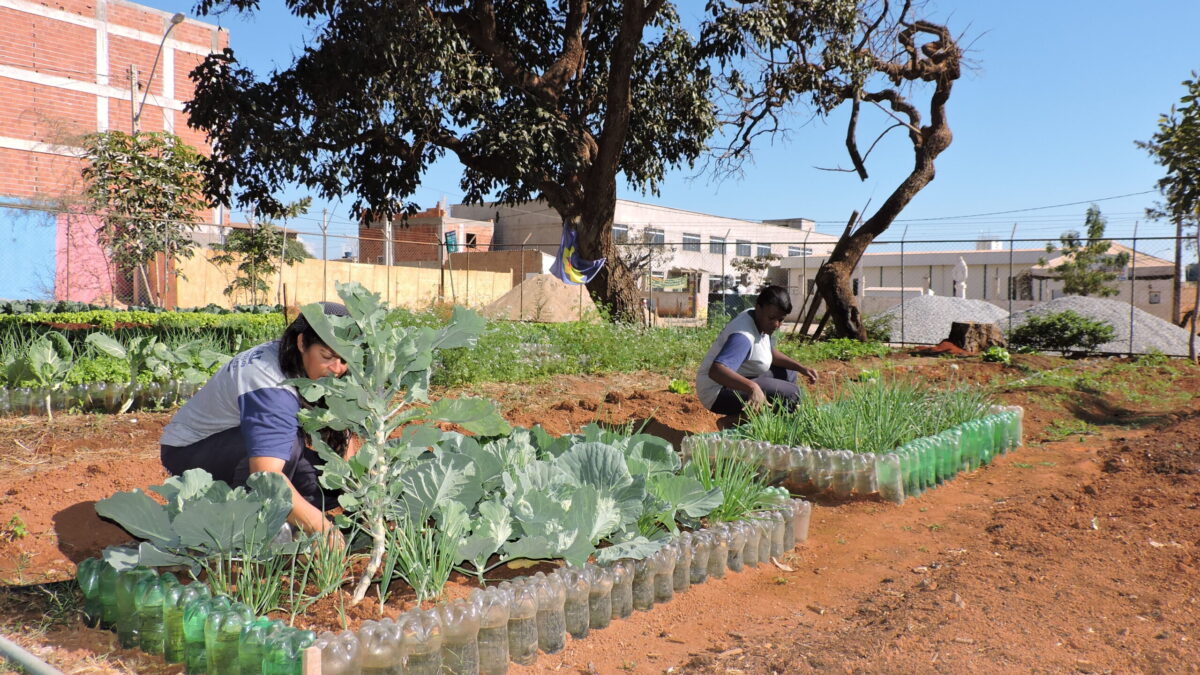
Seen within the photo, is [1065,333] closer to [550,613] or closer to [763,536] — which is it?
[763,536]

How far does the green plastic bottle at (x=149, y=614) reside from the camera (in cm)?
207

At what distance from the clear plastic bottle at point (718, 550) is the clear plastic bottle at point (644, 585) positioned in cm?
32

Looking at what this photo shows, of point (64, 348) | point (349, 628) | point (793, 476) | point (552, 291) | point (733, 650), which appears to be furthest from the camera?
point (552, 291)

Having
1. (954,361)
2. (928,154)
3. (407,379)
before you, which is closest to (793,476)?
(407,379)

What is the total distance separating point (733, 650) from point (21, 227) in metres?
20.4

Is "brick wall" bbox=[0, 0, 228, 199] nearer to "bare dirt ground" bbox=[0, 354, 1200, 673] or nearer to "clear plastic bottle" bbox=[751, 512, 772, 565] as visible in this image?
"bare dirt ground" bbox=[0, 354, 1200, 673]

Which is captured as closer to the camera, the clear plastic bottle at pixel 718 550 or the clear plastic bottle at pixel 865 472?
the clear plastic bottle at pixel 718 550

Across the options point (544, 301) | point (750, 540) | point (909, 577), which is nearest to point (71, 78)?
point (544, 301)

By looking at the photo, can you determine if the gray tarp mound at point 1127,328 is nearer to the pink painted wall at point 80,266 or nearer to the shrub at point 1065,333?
the shrub at point 1065,333

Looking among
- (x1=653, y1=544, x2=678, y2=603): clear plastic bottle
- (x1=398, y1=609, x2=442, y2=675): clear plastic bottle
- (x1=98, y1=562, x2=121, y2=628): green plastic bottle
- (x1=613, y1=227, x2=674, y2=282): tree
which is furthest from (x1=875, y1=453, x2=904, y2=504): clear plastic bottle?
(x1=613, y1=227, x2=674, y2=282): tree

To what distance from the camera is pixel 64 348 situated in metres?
5.20

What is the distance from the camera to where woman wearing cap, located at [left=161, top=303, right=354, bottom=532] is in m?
2.38

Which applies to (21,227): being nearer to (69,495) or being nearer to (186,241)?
(186,241)

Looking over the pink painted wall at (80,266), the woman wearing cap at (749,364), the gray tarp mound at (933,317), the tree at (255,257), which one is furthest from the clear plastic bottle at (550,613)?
the pink painted wall at (80,266)
